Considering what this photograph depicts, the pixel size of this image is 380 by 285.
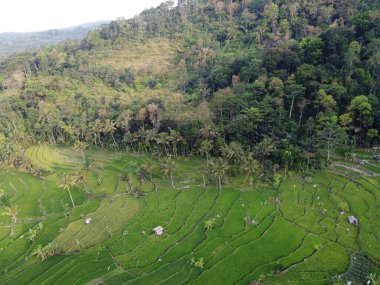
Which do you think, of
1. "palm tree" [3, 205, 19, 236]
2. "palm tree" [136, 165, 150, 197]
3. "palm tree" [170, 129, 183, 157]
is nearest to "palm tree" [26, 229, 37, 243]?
"palm tree" [3, 205, 19, 236]

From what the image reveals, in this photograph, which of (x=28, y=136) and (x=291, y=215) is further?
(x=28, y=136)

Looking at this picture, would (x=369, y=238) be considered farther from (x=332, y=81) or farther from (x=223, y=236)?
(x=332, y=81)

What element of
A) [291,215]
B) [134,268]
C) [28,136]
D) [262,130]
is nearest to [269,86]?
[262,130]

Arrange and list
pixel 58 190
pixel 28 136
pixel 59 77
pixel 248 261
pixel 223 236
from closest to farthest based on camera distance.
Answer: pixel 248 261 → pixel 223 236 → pixel 58 190 → pixel 28 136 → pixel 59 77

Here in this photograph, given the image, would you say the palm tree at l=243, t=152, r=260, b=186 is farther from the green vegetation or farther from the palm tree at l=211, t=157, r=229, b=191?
the palm tree at l=211, t=157, r=229, b=191

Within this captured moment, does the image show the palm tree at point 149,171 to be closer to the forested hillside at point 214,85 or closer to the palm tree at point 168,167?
the palm tree at point 168,167

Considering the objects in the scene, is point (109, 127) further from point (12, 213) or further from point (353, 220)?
point (353, 220)

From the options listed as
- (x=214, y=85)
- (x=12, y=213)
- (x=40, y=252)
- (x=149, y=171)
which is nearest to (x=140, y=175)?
(x=149, y=171)

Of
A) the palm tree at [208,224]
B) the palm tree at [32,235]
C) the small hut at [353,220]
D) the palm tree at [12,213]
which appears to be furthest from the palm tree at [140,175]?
the small hut at [353,220]
